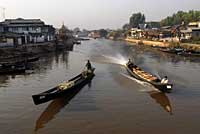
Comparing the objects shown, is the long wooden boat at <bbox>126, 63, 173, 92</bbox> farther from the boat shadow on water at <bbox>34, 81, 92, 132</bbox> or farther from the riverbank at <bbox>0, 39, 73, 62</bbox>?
the riverbank at <bbox>0, 39, 73, 62</bbox>

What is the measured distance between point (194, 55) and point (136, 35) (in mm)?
94881

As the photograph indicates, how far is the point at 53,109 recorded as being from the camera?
2459 centimetres

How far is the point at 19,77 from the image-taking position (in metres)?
40.1

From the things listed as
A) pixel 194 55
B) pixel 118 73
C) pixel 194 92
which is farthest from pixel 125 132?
pixel 194 55

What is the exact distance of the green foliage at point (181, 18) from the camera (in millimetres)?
135450

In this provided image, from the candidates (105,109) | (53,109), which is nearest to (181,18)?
(105,109)

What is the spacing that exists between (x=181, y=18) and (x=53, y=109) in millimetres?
132468

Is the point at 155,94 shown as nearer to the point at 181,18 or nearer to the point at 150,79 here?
the point at 150,79

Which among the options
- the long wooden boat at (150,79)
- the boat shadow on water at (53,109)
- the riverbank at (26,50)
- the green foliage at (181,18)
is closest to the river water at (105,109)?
the boat shadow on water at (53,109)

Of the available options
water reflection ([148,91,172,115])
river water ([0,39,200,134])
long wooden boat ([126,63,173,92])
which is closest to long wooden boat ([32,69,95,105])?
river water ([0,39,200,134])

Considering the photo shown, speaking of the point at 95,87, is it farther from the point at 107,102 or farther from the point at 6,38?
the point at 6,38

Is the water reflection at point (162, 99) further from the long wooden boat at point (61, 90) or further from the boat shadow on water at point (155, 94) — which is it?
the long wooden boat at point (61, 90)

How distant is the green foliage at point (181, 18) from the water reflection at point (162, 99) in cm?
10990

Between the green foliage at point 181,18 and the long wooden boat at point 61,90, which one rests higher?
the green foliage at point 181,18
